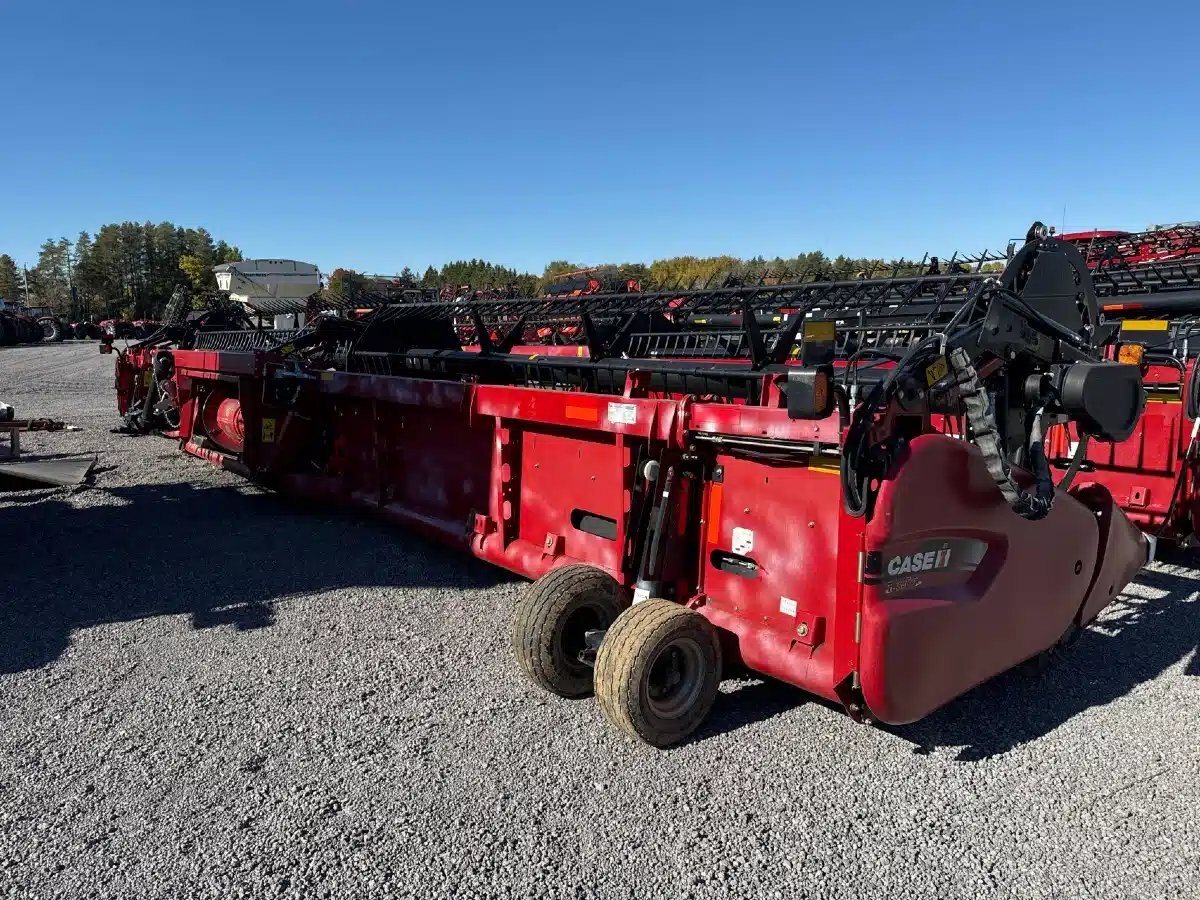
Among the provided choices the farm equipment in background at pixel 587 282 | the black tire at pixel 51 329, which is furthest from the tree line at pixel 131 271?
the farm equipment in background at pixel 587 282

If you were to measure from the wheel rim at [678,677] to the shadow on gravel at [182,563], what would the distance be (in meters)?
A: 1.87

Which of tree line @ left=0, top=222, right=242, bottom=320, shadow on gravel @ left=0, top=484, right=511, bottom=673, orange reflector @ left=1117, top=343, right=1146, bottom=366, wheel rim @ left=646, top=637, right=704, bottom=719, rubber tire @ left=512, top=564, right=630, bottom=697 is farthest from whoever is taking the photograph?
tree line @ left=0, top=222, right=242, bottom=320

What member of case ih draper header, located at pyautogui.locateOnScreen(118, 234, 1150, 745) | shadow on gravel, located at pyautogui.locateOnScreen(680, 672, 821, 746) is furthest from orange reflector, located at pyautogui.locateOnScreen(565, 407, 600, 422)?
shadow on gravel, located at pyautogui.locateOnScreen(680, 672, 821, 746)

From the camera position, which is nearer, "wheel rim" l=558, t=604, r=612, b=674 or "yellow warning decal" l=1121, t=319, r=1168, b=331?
"wheel rim" l=558, t=604, r=612, b=674

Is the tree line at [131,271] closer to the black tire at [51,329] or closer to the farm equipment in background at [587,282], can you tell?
the black tire at [51,329]

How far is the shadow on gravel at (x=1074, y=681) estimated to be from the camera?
10.3ft

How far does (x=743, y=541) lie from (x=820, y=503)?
415 mm

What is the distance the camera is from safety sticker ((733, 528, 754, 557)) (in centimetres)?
330

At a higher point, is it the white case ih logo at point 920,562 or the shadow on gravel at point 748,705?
the white case ih logo at point 920,562

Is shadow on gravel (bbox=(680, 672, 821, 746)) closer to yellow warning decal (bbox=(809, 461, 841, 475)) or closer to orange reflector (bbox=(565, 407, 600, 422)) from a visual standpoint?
yellow warning decal (bbox=(809, 461, 841, 475))

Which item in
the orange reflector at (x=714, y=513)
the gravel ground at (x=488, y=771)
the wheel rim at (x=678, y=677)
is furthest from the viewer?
the orange reflector at (x=714, y=513)

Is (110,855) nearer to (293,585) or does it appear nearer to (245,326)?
(293,585)

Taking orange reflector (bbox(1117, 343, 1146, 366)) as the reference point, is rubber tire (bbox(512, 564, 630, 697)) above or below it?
below

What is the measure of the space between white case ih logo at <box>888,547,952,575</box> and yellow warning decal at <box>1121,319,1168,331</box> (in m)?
3.78
